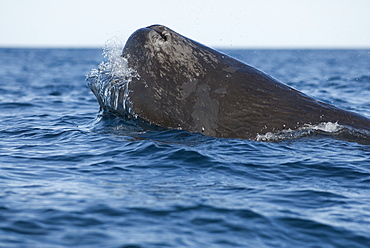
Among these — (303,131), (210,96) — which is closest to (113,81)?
(210,96)

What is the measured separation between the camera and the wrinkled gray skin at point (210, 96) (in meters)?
8.63

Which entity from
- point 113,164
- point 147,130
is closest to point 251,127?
point 147,130

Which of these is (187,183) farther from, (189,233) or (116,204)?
(189,233)

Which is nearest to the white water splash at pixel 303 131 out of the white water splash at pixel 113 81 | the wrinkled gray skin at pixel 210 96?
the wrinkled gray skin at pixel 210 96

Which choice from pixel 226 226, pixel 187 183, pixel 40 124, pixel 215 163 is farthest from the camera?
pixel 40 124

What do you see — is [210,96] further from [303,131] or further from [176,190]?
[176,190]

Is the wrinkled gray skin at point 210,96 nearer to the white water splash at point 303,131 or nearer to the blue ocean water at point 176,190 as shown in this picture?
the white water splash at point 303,131

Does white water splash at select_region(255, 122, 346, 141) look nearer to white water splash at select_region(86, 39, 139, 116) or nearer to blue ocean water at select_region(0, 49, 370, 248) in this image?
blue ocean water at select_region(0, 49, 370, 248)

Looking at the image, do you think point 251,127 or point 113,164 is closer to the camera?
point 113,164

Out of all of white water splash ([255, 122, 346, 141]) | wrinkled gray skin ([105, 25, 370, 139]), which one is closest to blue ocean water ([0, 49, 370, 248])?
white water splash ([255, 122, 346, 141])

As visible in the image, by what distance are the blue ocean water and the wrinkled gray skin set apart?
0.32 meters

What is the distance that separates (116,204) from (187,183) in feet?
4.01

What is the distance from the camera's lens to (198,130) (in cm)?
878

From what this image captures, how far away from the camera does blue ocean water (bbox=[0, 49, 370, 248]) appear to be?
505 cm
